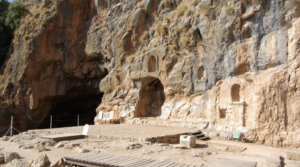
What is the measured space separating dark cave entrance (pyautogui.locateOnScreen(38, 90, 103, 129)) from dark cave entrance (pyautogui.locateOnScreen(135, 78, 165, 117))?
34.6 ft

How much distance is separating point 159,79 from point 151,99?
277 cm

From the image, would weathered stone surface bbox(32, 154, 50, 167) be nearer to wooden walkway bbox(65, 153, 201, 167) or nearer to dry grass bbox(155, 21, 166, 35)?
wooden walkway bbox(65, 153, 201, 167)

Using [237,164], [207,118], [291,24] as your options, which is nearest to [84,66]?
[207,118]

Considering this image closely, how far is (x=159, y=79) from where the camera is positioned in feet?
58.9

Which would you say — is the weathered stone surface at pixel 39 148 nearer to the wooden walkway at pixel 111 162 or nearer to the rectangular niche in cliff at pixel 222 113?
the wooden walkway at pixel 111 162

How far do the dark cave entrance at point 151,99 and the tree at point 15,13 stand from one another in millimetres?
17794

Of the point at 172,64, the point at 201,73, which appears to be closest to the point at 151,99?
the point at 172,64

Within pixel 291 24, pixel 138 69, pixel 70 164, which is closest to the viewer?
pixel 70 164

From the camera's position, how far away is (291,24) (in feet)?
35.7

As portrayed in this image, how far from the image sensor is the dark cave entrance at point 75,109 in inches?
1119

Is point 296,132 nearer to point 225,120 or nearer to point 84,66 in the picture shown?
point 225,120

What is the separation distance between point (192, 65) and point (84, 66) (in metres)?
14.0

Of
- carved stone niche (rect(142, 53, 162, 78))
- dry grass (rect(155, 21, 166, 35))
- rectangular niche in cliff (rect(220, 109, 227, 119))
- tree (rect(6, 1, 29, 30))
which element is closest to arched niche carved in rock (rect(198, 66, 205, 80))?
rectangular niche in cliff (rect(220, 109, 227, 119))

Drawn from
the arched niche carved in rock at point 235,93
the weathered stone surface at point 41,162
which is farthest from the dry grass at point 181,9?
the weathered stone surface at point 41,162
